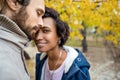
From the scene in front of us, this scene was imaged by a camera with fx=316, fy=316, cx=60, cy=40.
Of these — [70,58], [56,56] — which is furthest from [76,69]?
[56,56]

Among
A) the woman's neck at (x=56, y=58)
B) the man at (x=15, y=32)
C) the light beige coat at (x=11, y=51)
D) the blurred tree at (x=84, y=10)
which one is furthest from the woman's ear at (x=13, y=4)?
the blurred tree at (x=84, y=10)

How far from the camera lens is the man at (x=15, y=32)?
1132 mm

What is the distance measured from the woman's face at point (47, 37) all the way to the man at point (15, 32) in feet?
4.63

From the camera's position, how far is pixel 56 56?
122 inches

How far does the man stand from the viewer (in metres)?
1.13

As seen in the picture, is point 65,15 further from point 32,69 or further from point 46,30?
point 32,69

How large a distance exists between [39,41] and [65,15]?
189cm

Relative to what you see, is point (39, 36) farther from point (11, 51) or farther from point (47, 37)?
point (11, 51)

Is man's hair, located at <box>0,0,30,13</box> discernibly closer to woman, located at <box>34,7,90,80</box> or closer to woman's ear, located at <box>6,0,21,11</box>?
woman's ear, located at <box>6,0,21,11</box>

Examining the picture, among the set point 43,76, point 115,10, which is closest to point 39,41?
point 43,76

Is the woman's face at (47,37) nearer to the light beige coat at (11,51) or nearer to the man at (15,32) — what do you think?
the man at (15,32)

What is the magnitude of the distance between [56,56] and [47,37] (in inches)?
9.9

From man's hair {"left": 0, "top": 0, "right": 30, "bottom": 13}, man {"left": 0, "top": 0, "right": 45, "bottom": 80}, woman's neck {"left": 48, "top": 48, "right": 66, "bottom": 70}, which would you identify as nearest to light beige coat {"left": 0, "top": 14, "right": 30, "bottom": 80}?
man {"left": 0, "top": 0, "right": 45, "bottom": 80}

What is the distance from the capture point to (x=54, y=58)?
Answer: 312 centimetres
